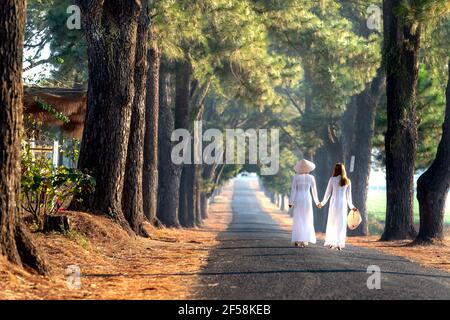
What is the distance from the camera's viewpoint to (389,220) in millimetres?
23562

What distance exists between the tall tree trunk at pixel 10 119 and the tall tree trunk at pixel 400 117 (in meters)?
13.4

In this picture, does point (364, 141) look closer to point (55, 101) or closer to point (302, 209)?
point (55, 101)

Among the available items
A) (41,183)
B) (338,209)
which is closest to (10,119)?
(41,183)

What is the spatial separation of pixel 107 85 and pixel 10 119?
6526 millimetres

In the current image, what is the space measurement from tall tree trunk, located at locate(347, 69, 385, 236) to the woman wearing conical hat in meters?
19.1

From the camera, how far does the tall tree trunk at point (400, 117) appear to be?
72.3 ft

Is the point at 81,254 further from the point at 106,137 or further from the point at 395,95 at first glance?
the point at 395,95

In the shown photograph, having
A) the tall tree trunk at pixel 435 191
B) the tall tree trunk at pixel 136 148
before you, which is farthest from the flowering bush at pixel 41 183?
the tall tree trunk at pixel 435 191

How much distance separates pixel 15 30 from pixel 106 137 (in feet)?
21.4

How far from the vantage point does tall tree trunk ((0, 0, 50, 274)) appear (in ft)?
32.3

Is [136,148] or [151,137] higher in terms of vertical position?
[151,137]

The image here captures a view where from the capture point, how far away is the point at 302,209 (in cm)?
1770

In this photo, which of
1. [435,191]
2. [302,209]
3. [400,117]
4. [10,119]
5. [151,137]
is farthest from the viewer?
[151,137]
